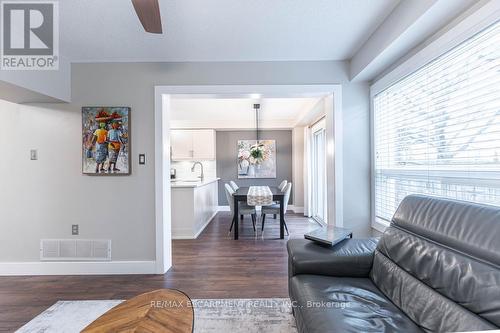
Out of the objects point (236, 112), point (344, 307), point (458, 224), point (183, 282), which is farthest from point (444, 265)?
point (236, 112)

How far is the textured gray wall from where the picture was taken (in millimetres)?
6527

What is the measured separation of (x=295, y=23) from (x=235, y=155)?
4695mm

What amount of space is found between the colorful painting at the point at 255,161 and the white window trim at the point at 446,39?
4.03 meters

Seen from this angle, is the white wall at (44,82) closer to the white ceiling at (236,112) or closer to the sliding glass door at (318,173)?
the white ceiling at (236,112)

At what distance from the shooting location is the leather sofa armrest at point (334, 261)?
5.36ft

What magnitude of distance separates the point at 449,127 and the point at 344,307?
4.71ft

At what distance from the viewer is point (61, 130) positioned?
108 inches

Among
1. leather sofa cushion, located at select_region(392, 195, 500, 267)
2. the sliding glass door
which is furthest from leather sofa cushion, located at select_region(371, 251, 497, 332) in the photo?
the sliding glass door

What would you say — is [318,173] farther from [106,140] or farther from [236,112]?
[106,140]

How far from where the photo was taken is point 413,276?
1.32 metres

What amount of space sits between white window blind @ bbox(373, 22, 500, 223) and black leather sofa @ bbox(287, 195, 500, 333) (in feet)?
1.17

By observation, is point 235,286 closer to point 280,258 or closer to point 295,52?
point 280,258

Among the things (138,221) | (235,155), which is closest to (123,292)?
(138,221)

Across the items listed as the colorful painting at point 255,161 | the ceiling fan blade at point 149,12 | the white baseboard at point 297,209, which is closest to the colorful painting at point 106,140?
the ceiling fan blade at point 149,12
